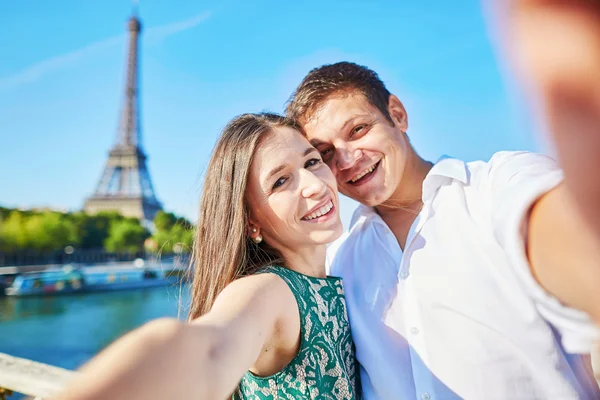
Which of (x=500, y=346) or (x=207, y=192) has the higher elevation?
(x=207, y=192)

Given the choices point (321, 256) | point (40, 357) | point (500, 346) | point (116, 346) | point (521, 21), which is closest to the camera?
point (521, 21)

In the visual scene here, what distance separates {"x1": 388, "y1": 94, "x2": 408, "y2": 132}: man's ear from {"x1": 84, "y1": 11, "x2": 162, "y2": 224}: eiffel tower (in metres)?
30.6

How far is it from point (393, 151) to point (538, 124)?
1.17 m

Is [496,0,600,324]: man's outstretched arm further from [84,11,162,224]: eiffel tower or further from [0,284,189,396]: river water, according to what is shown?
[84,11,162,224]: eiffel tower

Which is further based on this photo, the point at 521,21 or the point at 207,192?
the point at 207,192

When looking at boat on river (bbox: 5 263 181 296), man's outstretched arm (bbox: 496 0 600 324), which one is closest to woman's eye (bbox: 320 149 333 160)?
man's outstretched arm (bbox: 496 0 600 324)

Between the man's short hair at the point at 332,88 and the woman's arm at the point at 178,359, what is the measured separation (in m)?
0.77

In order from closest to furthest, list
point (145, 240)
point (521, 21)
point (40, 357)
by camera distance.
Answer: point (521, 21)
point (40, 357)
point (145, 240)

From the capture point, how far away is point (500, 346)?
0.97 metres

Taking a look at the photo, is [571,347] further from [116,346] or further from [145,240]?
[145,240]

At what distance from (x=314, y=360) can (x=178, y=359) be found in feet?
1.74

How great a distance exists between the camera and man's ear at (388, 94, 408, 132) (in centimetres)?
147

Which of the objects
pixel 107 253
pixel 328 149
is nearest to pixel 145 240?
pixel 107 253

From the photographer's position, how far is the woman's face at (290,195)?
113cm
